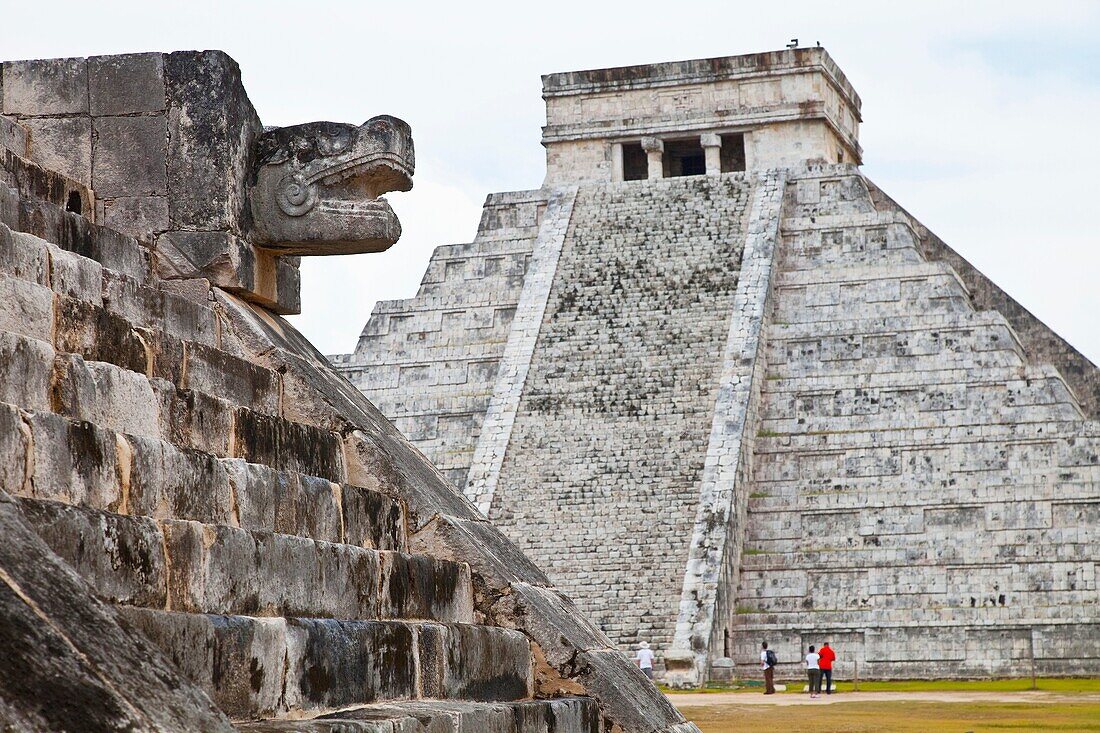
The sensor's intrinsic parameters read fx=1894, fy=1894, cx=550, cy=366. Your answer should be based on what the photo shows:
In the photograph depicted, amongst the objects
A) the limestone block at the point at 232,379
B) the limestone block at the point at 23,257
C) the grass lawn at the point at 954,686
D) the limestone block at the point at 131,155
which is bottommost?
the grass lawn at the point at 954,686

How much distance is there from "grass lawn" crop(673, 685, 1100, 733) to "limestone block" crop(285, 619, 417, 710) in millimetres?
7399

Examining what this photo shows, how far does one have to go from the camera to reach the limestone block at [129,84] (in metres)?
7.10

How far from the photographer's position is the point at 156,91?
7.11 meters

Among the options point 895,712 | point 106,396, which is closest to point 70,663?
point 106,396

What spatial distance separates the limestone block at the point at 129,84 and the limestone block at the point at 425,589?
2.10 m

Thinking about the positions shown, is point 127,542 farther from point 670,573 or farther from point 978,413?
point 978,413

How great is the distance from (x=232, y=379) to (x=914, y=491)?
1758cm

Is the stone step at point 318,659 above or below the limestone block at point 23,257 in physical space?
below

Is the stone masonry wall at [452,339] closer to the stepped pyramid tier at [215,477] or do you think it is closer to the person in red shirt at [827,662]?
the person in red shirt at [827,662]

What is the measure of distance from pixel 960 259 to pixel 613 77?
596 cm

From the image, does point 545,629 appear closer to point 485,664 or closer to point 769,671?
point 485,664

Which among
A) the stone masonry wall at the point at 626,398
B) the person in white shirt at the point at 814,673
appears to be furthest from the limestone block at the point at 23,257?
the stone masonry wall at the point at 626,398

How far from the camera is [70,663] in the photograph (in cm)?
345

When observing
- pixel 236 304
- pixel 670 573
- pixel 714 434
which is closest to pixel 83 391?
pixel 236 304
